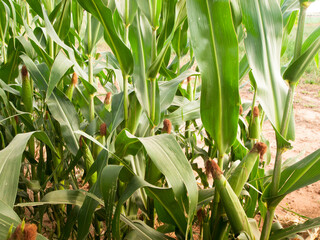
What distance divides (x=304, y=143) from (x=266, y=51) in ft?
5.94

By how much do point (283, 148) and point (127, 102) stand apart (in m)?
0.40

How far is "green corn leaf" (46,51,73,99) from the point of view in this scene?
0.72 metres

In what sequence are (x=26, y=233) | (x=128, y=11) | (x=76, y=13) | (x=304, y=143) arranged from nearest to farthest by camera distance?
(x=26, y=233) < (x=128, y=11) < (x=76, y=13) < (x=304, y=143)

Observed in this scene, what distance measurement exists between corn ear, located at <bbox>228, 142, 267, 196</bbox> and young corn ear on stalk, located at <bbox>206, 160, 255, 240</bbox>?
0.05 m

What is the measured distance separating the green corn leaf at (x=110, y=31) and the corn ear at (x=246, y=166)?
35 centimetres

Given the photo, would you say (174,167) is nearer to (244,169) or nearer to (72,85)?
(244,169)

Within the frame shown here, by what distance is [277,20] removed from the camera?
61cm

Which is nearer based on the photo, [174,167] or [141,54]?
[174,167]

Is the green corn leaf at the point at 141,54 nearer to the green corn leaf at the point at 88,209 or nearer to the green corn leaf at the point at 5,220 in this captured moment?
the green corn leaf at the point at 88,209

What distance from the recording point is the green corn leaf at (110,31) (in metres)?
0.67

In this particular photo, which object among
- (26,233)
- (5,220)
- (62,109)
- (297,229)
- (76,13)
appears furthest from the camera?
(76,13)

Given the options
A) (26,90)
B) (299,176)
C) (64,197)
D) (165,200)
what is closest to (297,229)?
(299,176)

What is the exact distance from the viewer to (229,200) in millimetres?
587

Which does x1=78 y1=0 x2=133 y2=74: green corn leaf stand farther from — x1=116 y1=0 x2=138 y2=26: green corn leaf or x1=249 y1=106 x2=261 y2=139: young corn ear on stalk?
x1=249 y1=106 x2=261 y2=139: young corn ear on stalk
